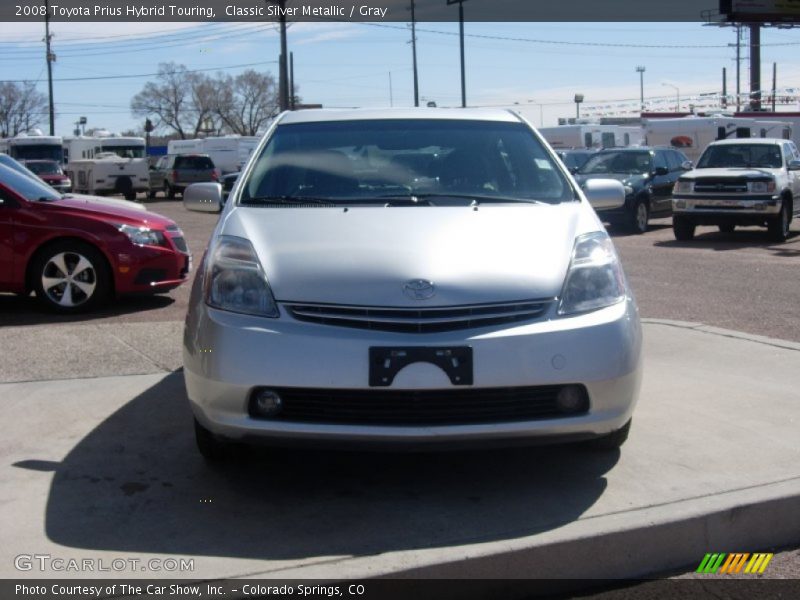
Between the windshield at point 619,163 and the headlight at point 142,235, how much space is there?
12.2m

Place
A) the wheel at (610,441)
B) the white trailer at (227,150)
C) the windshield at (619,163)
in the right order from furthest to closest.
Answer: the white trailer at (227,150)
the windshield at (619,163)
the wheel at (610,441)

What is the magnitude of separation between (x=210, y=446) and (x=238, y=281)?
2.61 ft

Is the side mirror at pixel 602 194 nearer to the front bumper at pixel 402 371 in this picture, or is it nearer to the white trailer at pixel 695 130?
the front bumper at pixel 402 371

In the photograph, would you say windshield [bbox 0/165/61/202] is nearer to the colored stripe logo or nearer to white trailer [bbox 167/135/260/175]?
the colored stripe logo

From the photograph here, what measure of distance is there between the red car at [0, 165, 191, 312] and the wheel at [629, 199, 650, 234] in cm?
1186

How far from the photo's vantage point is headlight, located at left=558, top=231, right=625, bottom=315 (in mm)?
4266

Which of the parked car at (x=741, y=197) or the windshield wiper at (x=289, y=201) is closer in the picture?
the windshield wiper at (x=289, y=201)

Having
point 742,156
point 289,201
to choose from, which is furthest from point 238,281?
point 742,156

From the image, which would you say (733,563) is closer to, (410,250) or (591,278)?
(591,278)

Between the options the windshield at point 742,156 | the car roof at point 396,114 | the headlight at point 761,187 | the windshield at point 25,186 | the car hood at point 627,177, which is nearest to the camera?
the car roof at point 396,114

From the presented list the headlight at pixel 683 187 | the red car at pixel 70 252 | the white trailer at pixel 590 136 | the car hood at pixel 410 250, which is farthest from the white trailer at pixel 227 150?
the car hood at pixel 410 250

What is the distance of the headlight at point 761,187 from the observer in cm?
1725

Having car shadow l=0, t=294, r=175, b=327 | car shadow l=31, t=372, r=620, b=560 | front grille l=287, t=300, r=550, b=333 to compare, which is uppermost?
front grille l=287, t=300, r=550, b=333

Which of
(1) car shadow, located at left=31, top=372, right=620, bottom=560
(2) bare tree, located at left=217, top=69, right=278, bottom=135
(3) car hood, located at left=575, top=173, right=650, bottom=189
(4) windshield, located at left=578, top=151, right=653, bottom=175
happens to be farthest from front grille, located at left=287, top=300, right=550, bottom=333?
(2) bare tree, located at left=217, top=69, right=278, bottom=135
